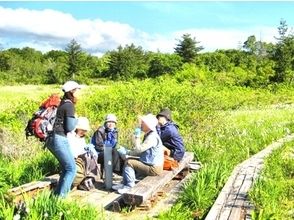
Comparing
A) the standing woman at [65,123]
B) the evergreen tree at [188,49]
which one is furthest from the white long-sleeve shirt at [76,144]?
the evergreen tree at [188,49]

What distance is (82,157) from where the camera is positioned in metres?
7.70

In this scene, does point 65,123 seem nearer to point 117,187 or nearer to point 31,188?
point 31,188

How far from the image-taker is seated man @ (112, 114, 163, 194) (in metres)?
7.18

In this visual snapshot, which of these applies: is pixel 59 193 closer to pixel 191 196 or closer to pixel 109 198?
pixel 109 198

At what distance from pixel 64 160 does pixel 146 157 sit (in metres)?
1.34

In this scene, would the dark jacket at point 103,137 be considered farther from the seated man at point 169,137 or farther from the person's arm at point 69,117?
the person's arm at point 69,117

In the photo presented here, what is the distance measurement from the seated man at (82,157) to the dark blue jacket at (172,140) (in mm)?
1228

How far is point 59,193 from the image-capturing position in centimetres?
672

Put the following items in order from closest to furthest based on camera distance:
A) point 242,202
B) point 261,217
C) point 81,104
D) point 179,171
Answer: point 261,217, point 242,202, point 179,171, point 81,104

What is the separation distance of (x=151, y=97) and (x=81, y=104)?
7.86 feet

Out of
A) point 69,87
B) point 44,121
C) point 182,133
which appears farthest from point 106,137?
point 182,133

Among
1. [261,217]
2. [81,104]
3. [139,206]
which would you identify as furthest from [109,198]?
[81,104]

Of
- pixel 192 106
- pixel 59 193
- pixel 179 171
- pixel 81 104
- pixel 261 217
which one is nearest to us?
pixel 261 217

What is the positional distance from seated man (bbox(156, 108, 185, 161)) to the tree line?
114 ft
